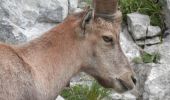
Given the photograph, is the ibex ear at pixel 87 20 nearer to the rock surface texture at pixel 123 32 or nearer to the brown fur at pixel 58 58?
the brown fur at pixel 58 58

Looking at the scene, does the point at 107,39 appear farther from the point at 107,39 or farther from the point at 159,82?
the point at 159,82

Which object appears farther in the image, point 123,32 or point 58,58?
point 123,32

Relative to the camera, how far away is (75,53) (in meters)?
7.96

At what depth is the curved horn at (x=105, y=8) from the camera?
7.89 metres

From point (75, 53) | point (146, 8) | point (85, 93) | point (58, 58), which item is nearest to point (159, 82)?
point (85, 93)

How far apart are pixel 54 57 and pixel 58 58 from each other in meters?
0.06

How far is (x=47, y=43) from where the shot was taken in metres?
7.93

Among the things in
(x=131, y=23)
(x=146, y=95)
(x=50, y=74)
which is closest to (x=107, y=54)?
(x=50, y=74)

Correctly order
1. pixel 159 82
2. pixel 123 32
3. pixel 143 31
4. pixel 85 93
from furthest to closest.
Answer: pixel 123 32, pixel 143 31, pixel 159 82, pixel 85 93

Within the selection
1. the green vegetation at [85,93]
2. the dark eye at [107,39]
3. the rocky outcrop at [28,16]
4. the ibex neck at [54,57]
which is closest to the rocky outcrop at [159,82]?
the green vegetation at [85,93]

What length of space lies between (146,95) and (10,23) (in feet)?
10.3

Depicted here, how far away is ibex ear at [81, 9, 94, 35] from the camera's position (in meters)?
7.80

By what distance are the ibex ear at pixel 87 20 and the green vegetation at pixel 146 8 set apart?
5574mm

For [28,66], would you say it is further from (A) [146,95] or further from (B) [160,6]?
(B) [160,6]
